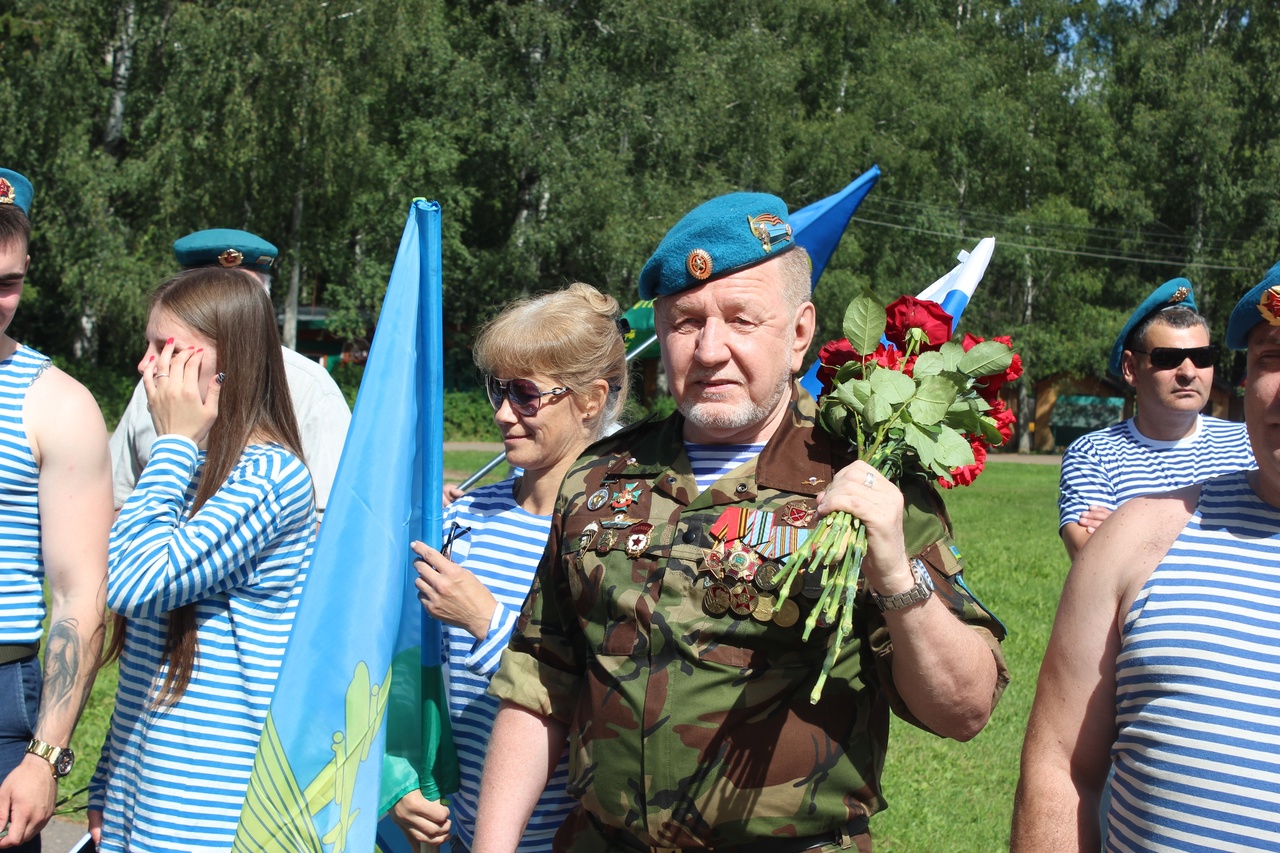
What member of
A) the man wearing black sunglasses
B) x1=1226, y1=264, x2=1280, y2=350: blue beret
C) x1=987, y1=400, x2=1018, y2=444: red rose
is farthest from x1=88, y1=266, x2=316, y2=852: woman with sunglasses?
the man wearing black sunglasses

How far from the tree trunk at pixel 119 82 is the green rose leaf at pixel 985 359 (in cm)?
2586

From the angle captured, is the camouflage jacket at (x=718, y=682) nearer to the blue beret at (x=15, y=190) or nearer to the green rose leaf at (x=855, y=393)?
the green rose leaf at (x=855, y=393)

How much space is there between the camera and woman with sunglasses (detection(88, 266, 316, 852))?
8.50ft

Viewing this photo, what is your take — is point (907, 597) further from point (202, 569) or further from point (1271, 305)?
point (202, 569)

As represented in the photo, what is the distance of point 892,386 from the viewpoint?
2.11 metres

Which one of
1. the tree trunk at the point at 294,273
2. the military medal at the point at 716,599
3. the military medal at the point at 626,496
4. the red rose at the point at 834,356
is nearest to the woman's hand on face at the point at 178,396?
the military medal at the point at 626,496

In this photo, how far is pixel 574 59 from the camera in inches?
1032

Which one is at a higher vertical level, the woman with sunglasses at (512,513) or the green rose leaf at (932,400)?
the green rose leaf at (932,400)

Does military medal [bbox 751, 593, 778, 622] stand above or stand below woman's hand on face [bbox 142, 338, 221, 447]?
below

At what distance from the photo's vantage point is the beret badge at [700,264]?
234 centimetres

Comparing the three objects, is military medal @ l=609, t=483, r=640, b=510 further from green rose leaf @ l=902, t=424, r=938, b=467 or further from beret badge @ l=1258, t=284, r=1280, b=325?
beret badge @ l=1258, t=284, r=1280, b=325

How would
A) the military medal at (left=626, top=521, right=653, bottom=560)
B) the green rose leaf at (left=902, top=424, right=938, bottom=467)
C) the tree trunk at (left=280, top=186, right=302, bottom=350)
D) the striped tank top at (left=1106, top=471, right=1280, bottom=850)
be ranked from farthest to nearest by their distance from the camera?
the tree trunk at (left=280, top=186, right=302, bottom=350) → the military medal at (left=626, top=521, right=653, bottom=560) → the green rose leaf at (left=902, top=424, right=938, bottom=467) → the striped tank top at (left=1106, top=471, right=1280, bottom=850)

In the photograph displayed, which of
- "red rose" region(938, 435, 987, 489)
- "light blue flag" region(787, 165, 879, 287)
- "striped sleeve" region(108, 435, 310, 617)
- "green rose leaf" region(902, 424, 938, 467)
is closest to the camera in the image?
"green rose leaf" region(902, 424, 938, 467)

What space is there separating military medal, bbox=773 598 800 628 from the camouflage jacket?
0.4 inches
